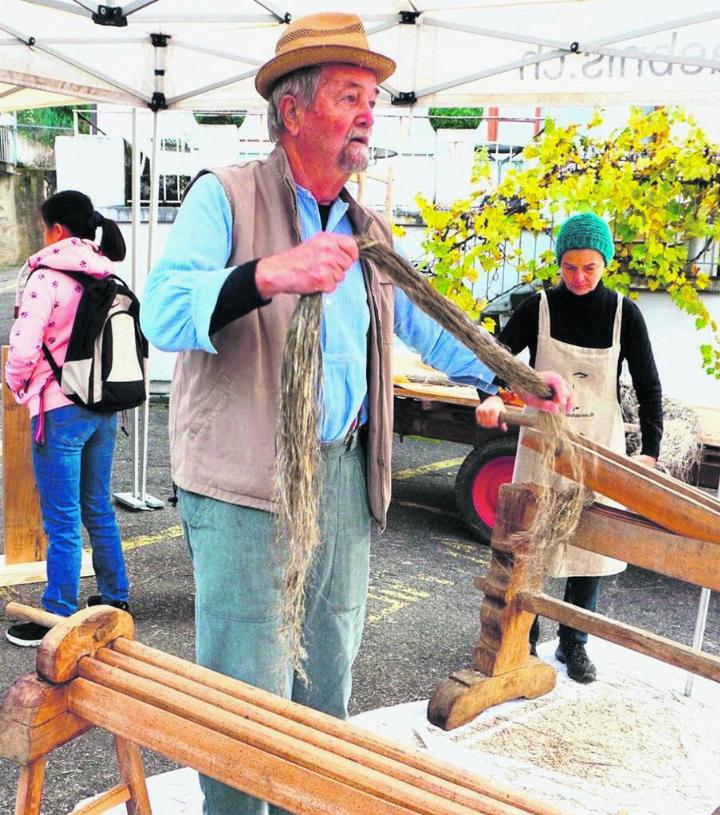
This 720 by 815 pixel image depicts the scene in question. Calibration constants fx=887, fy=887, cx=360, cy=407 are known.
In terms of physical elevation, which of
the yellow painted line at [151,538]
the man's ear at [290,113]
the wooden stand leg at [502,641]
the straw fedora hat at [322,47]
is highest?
the straw fedora hat at [322,47]

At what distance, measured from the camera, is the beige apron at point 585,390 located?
3.34m

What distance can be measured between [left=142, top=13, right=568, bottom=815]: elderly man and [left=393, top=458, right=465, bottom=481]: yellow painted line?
4899 mm

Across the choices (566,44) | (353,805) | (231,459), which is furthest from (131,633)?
(566,44)

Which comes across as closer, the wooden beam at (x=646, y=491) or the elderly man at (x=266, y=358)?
the elderly man at (x=266, y=358)

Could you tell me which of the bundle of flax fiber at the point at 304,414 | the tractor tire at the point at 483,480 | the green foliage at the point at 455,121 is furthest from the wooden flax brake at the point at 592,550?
the green foliage at the point at 455,121

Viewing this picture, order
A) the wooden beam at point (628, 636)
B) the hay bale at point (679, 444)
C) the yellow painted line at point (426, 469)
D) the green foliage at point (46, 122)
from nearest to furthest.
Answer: the wooden beam at point (628, 636)
the hay bale at point (679, 444)
the yellow painted line at point (426, 469)
the green foliage at point (46, 122)

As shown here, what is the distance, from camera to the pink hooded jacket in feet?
10.8

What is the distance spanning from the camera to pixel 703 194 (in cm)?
584

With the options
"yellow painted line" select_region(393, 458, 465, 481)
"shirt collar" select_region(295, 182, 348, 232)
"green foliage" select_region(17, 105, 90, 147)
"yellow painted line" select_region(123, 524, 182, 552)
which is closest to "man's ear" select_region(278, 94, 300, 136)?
"shirt collar" select_region(295, 182, 348, 232)

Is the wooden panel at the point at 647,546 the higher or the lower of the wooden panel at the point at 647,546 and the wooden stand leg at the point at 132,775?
the higher

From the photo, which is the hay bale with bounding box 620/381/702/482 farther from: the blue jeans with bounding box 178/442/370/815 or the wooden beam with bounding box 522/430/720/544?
the blue jeans with bounding box 178/442/370/815

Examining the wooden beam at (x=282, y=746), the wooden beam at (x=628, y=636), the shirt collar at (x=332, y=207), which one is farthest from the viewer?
the wooden beam at (x=628, y=636)

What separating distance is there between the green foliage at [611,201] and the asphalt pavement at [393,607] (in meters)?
1.54

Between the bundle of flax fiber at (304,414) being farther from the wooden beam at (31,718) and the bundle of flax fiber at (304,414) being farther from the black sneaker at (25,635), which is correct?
the black sneaker at (25,635)
